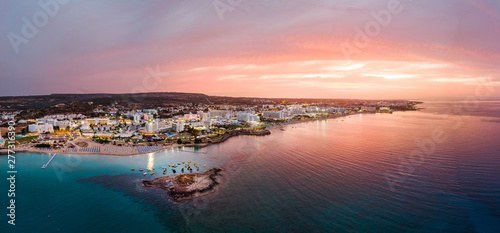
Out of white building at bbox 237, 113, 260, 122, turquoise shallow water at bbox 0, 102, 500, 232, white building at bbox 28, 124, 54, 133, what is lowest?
turquoise shallow water at bbox 0, 102, 500, 232

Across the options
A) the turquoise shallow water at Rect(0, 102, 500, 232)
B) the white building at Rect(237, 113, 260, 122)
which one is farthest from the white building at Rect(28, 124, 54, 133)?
the white building at Rect(237, 113, 260, 122)

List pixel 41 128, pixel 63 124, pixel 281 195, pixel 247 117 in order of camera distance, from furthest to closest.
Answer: pixel 247 117
pixel 63 124
pixel 41 128
pixel 281 195

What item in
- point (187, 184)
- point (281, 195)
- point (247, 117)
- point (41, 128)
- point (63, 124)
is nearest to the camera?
point (281, 195)

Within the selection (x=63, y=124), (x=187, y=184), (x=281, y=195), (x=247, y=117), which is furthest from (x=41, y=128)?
(x=281, y=195)

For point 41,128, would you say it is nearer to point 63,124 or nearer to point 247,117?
point 63,124

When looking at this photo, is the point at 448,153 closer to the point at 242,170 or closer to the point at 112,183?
the point at 242,170

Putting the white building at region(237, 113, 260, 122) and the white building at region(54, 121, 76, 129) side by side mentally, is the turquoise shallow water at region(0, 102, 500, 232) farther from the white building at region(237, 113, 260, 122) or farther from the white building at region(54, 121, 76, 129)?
the white building at region(237, 113, 260, 122)

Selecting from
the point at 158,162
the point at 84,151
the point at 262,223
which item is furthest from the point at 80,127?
the point at 262,223

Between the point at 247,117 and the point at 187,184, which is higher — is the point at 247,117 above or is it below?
above

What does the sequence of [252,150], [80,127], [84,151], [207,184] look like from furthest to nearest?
1. [80,127]
2. [252,150]
3. [84,151]
4. [207,184]
